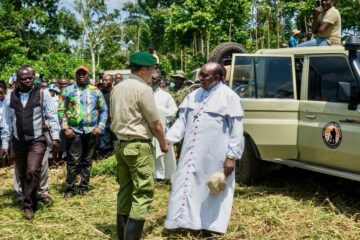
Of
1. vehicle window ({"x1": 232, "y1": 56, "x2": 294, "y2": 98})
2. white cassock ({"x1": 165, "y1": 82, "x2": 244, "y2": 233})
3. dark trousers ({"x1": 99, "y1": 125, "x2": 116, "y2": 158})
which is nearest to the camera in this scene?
white cassock ({"x1": 165, "y1": 82, "x2": 244, "y2": 233})

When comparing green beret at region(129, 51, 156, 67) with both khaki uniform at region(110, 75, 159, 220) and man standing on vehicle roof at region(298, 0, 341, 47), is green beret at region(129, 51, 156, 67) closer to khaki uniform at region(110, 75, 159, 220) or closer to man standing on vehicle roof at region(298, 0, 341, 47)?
khaki uniform at region(110, 75, 159, 220)

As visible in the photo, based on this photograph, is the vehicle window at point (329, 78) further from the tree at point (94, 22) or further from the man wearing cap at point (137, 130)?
the tree at point (94, 22)

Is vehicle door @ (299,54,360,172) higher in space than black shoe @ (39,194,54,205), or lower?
higher

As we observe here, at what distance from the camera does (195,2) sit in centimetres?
2509

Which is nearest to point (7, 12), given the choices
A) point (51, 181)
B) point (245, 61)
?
point (51, 181)

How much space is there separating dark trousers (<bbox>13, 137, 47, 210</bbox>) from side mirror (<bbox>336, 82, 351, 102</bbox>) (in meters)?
3.54

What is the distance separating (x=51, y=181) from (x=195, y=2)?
1874 cm

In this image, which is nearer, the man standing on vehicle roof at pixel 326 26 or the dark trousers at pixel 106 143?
the man standing on vehicle roof at pixel 326 26

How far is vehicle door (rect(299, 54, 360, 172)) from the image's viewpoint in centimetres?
536

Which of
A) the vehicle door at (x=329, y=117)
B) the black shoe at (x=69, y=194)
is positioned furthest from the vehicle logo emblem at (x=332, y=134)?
the black shoe at (x=69, y=194)

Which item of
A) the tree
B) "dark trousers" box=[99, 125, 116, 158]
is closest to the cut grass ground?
"dark trousers" box=[99, 125, 116, 158]

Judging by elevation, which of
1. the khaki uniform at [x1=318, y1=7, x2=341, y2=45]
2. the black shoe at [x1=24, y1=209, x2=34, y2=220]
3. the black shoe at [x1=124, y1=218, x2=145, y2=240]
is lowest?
the black shoe at [x1=24, y1=209, x2=34, y2=220]

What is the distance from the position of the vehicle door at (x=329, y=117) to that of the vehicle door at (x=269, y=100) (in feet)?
0.52

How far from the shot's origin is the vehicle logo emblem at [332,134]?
18.0 feet
